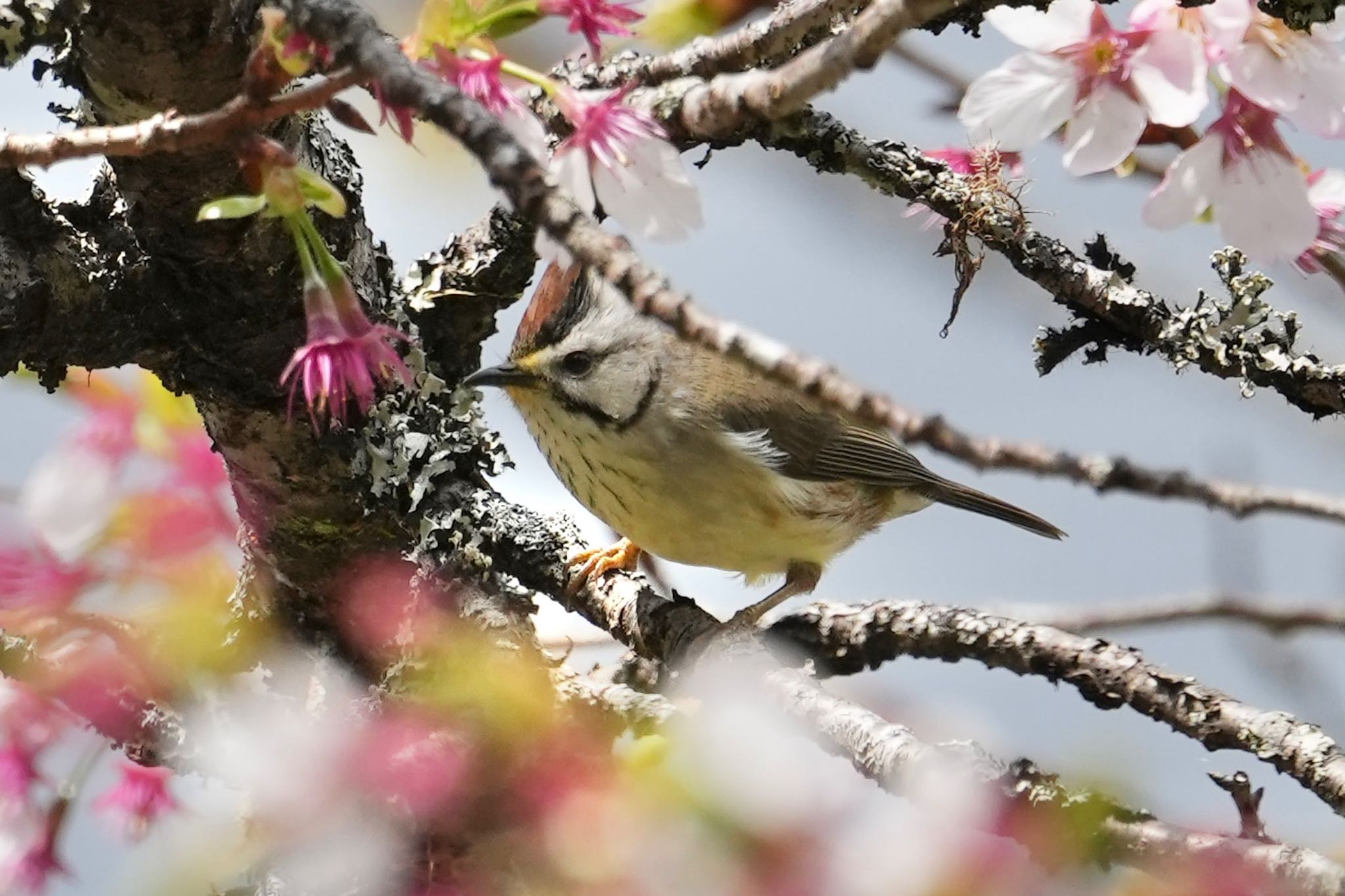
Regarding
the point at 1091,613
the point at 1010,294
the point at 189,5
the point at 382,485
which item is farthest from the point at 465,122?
the point at 1010,294

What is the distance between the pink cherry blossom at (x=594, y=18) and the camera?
2.53ft

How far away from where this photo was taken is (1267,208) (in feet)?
2.68

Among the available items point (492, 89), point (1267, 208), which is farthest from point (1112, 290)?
point (492, 89)

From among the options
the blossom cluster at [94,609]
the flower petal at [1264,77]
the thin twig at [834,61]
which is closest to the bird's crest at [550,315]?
the blossom cluster at [94,609]

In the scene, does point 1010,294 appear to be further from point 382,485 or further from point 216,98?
point 216,98

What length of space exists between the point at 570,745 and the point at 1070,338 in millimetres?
542

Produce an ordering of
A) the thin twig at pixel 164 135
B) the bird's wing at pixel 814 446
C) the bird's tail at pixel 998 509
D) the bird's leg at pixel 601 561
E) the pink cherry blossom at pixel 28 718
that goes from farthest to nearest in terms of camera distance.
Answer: the bird's tail at pixel 998 509
the bird's wing at pixel 814 446
the bird's leg at pixel 601 561
the pink cherry blossom at pixel 28 718
the thin twig at pixel 164 135

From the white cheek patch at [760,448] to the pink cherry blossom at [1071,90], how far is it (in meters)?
0.92

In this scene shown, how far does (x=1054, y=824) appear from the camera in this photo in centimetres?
72

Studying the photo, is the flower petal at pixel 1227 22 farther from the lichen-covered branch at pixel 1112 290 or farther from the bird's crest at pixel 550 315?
the bird's crest at pixel 550 315

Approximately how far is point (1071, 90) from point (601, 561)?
2.56 feet

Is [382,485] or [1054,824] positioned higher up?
[1054,824]

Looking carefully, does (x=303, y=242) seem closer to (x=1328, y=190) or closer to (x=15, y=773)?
(x=15, y=773)

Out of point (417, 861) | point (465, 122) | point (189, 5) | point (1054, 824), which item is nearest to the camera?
point (465, 122)
